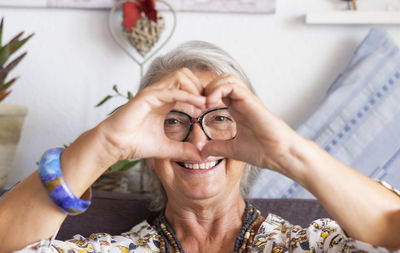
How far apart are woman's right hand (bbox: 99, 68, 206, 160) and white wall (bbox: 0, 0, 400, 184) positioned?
1.03m

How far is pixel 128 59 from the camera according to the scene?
85.4 inches

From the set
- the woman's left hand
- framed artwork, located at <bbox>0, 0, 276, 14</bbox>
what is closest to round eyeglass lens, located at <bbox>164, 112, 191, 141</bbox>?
the woman's left hand

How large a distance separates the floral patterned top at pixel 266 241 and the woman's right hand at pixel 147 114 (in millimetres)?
286

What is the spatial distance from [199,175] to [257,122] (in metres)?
0.36

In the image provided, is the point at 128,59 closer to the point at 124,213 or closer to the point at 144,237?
the point at 124,213

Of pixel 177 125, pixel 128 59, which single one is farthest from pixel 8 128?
pixel 177 125

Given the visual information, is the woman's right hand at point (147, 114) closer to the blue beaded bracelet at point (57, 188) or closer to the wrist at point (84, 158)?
the wrist at point (84, 158)

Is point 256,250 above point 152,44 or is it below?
below

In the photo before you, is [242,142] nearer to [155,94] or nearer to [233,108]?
[233,108]

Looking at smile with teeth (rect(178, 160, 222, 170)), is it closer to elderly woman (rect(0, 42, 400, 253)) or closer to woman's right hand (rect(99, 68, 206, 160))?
elderly woman (rect(0, 42, 400, 253))

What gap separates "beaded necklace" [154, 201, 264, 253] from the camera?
56.0 inches

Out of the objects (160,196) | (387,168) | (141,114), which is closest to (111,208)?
(160,196)

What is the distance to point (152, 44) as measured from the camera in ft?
6.81

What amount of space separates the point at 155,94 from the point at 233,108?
17cm
